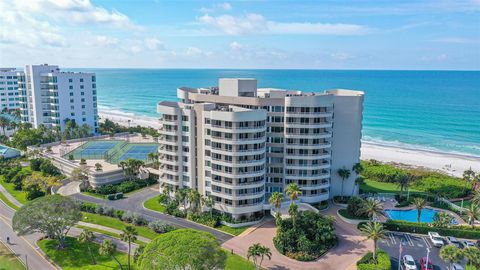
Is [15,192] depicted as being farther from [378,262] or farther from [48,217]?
[378,262]

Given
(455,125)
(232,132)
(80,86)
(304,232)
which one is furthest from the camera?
(455,125)

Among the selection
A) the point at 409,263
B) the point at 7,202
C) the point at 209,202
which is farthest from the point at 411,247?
the point at 7,202

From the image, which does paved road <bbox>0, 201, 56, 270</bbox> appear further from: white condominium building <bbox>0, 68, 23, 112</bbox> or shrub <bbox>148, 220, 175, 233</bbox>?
white condominium building <bbox>0, 68, 23, 112</bbox>

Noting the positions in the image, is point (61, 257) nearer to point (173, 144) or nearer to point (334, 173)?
point (173, 144)

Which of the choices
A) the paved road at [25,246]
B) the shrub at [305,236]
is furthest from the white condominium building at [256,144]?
the paved road at [25,246]

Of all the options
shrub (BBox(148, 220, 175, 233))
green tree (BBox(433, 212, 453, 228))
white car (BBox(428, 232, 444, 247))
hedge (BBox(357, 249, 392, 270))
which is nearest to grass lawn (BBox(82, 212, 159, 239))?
shrub (BBox(148, 220, 175, 233))

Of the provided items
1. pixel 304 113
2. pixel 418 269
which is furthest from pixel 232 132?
pixel 418 269
